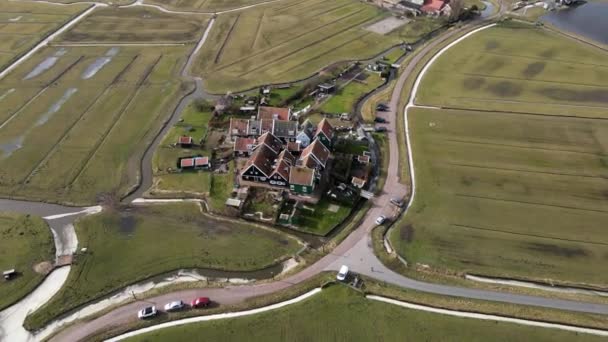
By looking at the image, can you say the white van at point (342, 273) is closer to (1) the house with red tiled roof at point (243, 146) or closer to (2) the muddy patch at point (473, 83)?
(1) the house with red tiled roof at point (243, 146)

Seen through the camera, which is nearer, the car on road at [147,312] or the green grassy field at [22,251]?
the car on road at [147,312]

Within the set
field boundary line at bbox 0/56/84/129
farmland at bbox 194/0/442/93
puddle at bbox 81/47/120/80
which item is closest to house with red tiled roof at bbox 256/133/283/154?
farmland at bbox 194/0/442/93

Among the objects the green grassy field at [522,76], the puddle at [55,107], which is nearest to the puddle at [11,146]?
the puddle at [55,107]

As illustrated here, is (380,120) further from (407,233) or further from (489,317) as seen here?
(489,317)

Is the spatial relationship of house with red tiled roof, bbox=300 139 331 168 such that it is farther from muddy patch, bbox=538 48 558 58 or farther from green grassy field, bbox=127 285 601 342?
muddy patch, bbox=538 48 558 58

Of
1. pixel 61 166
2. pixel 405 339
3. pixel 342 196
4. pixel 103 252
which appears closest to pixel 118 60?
pixel 61 166

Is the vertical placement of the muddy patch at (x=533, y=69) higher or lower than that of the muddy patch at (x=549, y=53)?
lower

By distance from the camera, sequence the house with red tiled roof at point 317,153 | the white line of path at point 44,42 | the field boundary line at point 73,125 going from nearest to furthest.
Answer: the house with red tiled roof at point 317,153 < the field boundary line at point 73,125 < the white line of path at point 44,42

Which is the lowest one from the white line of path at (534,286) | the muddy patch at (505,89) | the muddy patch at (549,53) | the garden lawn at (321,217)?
the white line of path at (534,286)
